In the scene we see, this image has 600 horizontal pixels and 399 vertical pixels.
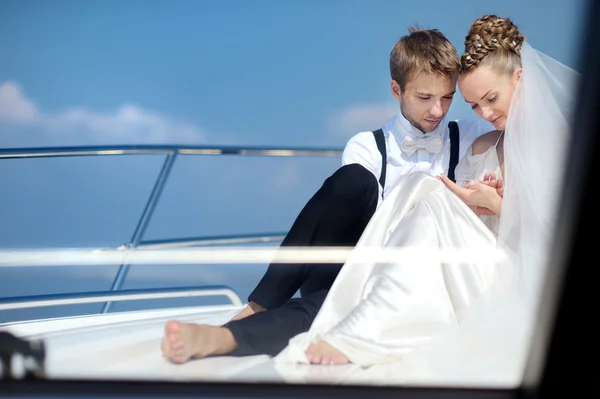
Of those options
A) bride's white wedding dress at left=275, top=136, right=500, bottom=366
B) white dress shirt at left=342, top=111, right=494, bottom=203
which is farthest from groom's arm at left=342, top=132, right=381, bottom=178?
bride's white wedding dress at left=275, top=136, right=500, bottom=366

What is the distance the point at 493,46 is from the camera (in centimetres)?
147

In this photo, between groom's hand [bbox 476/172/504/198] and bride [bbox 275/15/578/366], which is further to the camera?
groom's hand [bbox 476/172/504/198]

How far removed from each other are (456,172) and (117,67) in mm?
781

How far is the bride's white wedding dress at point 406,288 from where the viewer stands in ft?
4.14

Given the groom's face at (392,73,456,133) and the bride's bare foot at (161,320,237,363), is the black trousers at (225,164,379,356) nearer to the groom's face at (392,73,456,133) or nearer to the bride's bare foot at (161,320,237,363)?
the bride's bare foot at (161,320,237,363)

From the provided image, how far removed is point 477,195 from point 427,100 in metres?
0.25

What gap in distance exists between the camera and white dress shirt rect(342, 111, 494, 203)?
158 centimetres

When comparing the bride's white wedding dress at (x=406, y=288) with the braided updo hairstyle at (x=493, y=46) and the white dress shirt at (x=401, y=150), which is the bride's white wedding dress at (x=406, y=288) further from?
the braided updo hairstyle at (x=493, y=46)

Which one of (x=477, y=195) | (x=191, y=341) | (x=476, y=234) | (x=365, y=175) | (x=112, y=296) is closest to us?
(x=191, y=341)

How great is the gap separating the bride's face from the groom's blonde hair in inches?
2.2

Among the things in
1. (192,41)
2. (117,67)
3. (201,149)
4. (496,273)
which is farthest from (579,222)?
(201,149)

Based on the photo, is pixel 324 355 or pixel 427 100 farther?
pixel 427 100

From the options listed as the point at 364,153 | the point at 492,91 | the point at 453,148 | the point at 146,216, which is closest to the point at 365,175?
the point at 364,153

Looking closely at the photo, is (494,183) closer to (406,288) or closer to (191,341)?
(406,288)
